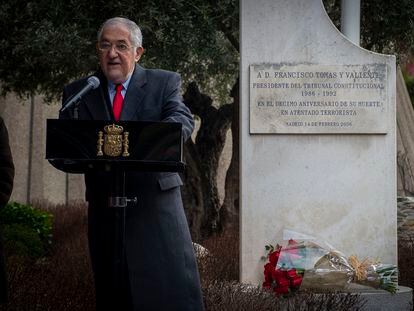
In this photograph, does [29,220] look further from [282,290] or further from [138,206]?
[138,206]

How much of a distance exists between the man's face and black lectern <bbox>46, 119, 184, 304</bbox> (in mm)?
543

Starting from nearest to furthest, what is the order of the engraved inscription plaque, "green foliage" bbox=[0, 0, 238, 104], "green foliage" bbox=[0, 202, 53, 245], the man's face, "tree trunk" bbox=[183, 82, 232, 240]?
the man's face
the engraved inscription plaque
"green foliage" bbox=[0, 0, 238, 104]
"green foliage" bbox=[0, 202, 53, 245]
"tree trunk" bbox=[183, 82, 232, 240]

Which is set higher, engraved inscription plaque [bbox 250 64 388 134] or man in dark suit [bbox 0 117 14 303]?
engraved inscription plaque [bbox 250 64 388 134]

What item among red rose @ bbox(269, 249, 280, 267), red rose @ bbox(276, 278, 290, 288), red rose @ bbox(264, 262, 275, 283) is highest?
red rose @ bbox(269, 249, 280, 267)

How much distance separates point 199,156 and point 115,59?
779cm

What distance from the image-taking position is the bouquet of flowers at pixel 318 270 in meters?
6.98

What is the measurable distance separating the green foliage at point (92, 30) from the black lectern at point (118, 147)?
5.49 metres

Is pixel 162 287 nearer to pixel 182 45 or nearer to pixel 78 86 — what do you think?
pixel 78 86

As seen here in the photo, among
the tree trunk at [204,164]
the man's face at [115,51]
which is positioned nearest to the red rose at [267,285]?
the man's face at [115,51]

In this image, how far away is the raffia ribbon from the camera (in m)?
7.27

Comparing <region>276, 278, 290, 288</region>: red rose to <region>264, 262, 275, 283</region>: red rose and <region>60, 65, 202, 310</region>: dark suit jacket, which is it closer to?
<region>264, 262, 275, 283</region>: red rose

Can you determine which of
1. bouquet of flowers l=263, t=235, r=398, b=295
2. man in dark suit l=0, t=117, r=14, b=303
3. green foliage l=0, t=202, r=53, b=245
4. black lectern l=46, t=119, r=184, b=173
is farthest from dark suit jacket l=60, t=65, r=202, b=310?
green foliage l=0, t=202, r=53, b=245

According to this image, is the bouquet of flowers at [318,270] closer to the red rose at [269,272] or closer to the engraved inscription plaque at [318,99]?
the red rose at [269,272]

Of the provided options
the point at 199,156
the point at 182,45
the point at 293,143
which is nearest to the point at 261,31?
the point at 293,143
